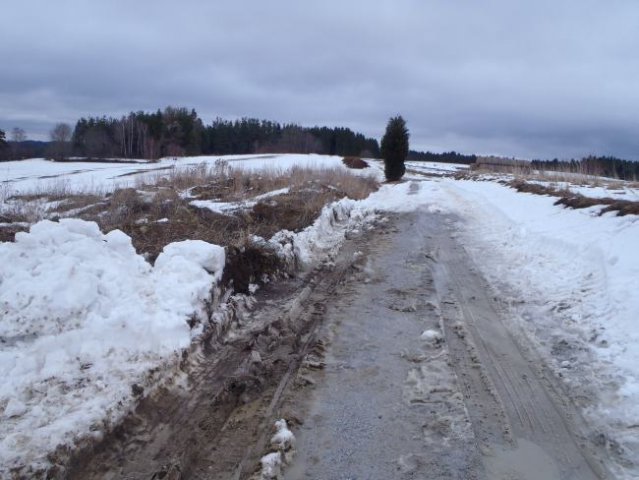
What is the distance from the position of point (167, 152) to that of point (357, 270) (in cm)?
6548

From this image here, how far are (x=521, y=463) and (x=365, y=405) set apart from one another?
131cm

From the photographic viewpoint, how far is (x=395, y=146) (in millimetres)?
33594

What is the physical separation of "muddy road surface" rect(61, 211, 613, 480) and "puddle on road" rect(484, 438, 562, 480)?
0.4 inches

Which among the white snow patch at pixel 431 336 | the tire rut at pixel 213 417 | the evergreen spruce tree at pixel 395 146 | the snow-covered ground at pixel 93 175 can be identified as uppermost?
the evergreen spruce tree at pixel 395 146

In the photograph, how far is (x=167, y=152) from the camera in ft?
223

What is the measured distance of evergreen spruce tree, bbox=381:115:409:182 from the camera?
33219 millimetres

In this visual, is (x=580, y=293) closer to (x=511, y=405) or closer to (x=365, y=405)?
(x=511, y=405)

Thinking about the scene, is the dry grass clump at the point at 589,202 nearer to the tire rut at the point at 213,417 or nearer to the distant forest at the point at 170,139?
the tire rut at the point at 213,417

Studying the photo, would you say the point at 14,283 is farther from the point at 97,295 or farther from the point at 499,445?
the point at 499,445

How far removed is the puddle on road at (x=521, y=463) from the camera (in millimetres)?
3279

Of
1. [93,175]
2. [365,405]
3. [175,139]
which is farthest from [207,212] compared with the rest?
[175,139]

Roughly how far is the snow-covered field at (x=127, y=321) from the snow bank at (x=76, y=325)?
0.01 meters

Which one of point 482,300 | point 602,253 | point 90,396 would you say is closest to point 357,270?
point 482,300

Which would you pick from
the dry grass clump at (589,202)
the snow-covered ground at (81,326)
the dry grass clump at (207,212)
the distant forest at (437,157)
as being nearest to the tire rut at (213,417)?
the snow-covered ground at (81,326)
